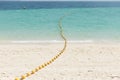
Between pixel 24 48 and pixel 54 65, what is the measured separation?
11.2ft

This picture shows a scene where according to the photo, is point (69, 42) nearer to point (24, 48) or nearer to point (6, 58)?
point (24, 48)

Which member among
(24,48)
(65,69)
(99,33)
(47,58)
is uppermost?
(65,69)

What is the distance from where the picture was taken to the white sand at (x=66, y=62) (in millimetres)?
8062

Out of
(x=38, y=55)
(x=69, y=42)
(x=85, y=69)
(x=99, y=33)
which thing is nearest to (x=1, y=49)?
(x=38, y=55)

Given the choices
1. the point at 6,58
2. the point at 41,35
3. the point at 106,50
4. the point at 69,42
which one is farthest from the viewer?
the point at 41,35

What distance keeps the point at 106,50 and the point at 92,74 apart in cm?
415

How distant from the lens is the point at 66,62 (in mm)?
10016

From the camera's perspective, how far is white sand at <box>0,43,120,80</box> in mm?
8062

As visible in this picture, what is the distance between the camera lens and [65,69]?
8.95 m

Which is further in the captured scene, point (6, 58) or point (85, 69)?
point (6, 58)

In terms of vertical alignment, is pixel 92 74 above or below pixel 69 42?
above

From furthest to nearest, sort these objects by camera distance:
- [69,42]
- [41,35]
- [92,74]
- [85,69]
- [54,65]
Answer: [41,35]
[69,42]
[54,65]
[85,69]
[92,74]

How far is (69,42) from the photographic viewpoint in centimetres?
1466

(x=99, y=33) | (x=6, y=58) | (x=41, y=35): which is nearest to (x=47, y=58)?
(x=6, y=58)
